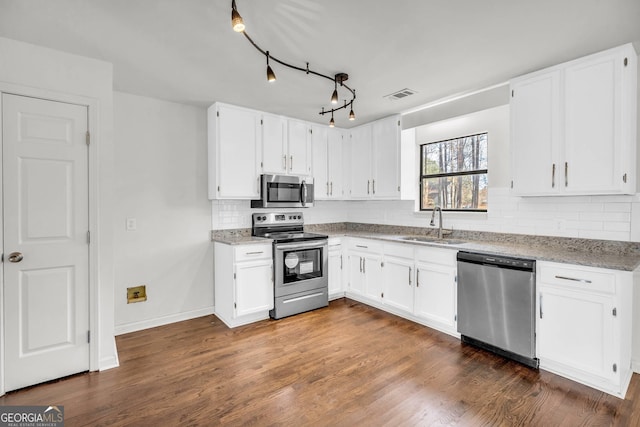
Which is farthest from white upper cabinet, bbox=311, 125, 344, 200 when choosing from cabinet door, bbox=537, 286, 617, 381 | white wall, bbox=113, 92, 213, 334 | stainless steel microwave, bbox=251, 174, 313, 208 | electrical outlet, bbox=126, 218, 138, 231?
cabinet door, bbox=537, 286, 617, 381

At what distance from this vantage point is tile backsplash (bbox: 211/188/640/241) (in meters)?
2.57

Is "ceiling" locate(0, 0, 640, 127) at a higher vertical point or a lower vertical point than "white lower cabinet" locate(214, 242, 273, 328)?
higher

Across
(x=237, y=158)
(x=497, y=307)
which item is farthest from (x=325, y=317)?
(x=237, y=158)

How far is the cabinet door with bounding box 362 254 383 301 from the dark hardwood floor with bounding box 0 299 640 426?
2.48ft

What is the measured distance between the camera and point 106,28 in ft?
6.78

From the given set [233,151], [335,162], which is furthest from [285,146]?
[335,162]

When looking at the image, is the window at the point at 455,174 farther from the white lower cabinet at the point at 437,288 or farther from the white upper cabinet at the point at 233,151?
the white upper cabinet at the point at 233,151

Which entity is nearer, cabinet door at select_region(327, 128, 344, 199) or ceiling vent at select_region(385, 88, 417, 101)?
ceiling vent at select_region(385, 88, 417, 101)

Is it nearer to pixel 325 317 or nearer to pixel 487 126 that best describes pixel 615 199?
pixel 487 126

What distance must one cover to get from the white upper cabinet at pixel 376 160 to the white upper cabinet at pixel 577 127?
1.45 metres

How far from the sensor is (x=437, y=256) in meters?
3.18

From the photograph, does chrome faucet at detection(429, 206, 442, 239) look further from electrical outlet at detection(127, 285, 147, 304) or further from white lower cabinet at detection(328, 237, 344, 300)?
electrical outlet at detection(127, 285, 147, 304)

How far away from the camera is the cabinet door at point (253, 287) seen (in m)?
3.41

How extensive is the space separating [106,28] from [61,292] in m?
1.98
